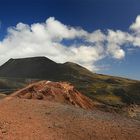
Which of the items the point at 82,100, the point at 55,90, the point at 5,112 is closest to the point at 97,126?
the point at 5,112

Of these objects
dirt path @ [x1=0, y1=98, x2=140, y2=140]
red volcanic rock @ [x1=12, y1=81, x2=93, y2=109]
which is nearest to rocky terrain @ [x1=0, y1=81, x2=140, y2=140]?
dirt path @ [x1=0, y1=98, x2=140, y2=140]

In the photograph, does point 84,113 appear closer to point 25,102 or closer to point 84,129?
point 84,129

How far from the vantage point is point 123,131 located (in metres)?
28.3

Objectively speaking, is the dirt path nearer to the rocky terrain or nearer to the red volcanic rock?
the rocky terrain

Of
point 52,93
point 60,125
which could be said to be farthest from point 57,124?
point 52,93

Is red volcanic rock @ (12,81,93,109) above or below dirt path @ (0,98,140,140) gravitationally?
above

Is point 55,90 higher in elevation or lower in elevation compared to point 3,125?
Result: higher

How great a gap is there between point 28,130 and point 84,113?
8.09m

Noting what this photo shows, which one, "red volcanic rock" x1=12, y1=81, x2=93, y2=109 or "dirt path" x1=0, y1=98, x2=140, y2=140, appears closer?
"dirt path" x1=0, y1=98, x2=140, y2=140

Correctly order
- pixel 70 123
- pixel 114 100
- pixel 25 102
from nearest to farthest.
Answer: pixel 70 123 < pixel 25 102 < pixel 114 100

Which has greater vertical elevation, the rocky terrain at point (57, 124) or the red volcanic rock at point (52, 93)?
the red volcanic rock at point (52, 93)

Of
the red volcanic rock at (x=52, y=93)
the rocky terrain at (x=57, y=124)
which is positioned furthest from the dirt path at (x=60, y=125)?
the red volcanic rock at (x=52, y=93)

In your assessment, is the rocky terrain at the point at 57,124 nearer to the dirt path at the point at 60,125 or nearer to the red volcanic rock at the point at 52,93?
the dirt path at the point at 60,125

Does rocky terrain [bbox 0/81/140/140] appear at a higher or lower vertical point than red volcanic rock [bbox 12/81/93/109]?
lower
